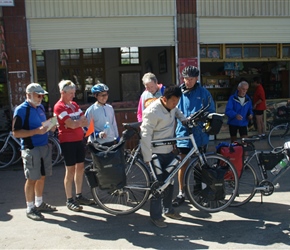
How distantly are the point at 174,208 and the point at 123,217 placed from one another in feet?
2.45

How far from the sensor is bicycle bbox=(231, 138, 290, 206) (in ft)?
14.8

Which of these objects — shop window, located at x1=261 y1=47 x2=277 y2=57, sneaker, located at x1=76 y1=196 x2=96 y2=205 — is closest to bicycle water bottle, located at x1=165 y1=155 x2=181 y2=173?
sneaker, located at x1=76 y1=196 x2=96 y2=205

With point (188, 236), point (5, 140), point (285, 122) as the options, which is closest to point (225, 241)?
point (188, 236)

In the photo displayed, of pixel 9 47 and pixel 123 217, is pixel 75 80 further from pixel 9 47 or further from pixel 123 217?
pixel 123 217

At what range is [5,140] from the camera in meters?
7.28

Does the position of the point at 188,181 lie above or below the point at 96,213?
above

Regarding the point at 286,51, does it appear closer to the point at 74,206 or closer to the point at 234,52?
the point at 234,52

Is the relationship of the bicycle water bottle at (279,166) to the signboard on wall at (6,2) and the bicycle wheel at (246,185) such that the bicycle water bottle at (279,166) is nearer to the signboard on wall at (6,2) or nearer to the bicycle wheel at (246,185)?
the bicycle wheel at (246,185)

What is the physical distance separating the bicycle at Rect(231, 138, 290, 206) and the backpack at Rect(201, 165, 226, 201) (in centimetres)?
42

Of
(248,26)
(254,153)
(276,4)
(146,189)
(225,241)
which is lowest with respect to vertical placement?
(225,241)

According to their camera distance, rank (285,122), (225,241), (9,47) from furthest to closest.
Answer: (285,122), (9,47), (225,241)

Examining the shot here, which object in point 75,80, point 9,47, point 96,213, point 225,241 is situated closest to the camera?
point 225,241

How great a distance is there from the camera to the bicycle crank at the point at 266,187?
448cm

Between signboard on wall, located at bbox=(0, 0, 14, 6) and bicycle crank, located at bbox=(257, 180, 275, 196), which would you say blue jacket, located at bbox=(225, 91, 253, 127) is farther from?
signboard on wall, located at bbox=(0, 0, 14, 6)
